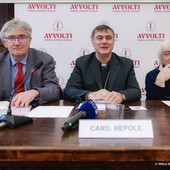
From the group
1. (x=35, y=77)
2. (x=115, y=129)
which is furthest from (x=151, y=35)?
(x=115, y=129)

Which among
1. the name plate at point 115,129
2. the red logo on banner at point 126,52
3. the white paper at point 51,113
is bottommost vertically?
the white paper at point 51,113

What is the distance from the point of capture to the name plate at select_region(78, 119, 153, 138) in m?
0.82

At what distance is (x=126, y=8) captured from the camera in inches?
106

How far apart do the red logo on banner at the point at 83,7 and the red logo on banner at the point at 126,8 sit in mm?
199

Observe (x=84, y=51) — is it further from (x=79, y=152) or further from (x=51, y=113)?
(x=79, y=152)

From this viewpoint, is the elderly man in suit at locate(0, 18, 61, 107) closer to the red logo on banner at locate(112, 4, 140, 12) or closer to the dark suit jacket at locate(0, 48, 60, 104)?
the dark suit jacket at locate(0, 48, 60, 104)

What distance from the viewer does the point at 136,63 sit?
2711 millimetres

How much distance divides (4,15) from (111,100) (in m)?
2.54

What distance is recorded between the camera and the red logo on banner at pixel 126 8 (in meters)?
2.67

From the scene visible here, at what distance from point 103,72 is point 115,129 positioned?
1.25 meters

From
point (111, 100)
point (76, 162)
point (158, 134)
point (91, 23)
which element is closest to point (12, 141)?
point (76, 162)

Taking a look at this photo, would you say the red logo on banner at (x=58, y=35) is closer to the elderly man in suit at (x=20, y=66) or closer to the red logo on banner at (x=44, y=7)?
the red logo on banner at (x=44, y=7)

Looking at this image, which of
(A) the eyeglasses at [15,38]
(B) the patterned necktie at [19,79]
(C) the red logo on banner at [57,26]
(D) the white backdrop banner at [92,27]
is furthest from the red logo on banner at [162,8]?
(B) the patterned necktie at [19,79]

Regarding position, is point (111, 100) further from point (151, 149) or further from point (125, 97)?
point (151, 149)
